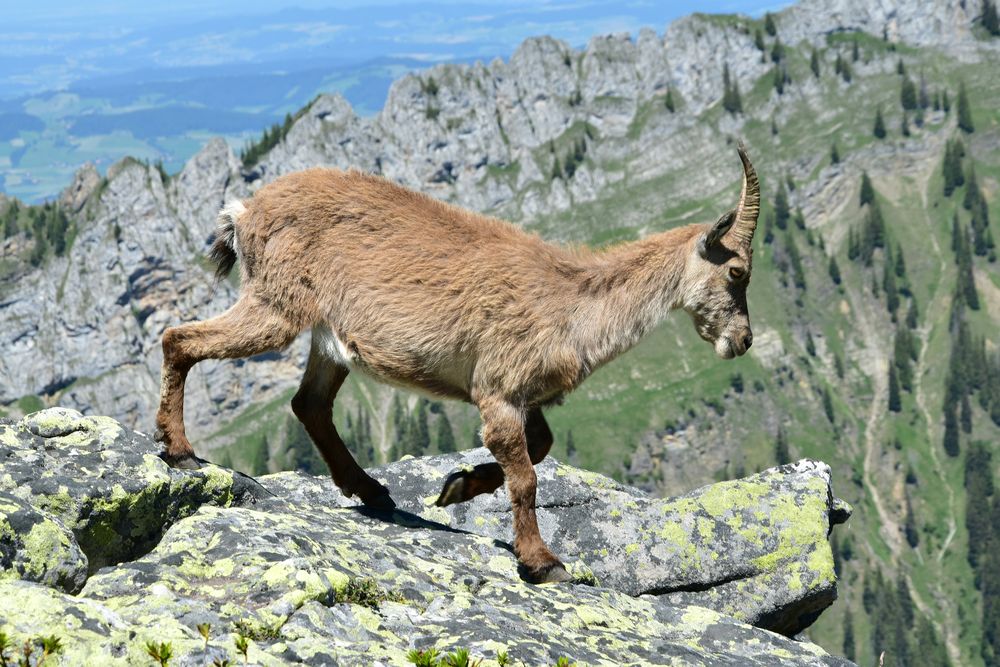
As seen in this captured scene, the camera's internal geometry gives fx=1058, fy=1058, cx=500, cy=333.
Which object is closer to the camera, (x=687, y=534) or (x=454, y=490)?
(x=454, y=490)

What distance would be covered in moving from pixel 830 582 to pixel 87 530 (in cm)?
1452

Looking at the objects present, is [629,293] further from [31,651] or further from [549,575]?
[31,651]

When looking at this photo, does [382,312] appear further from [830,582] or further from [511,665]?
[830,582]

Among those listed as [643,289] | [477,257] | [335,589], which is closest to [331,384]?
[477,257]

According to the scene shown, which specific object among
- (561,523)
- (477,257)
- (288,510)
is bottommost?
(561,523)

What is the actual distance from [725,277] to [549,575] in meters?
6.35

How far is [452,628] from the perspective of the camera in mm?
12867

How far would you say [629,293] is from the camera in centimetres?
1920

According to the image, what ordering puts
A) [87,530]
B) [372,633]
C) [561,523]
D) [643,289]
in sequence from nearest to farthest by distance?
1. [372,633]
2. [87,530]
3. [643,289]
4. [561,523]

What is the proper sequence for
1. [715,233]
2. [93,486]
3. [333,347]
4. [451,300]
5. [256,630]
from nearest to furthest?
[256,630] → [93,486] → [451,300] → [333,347] → [715,233]

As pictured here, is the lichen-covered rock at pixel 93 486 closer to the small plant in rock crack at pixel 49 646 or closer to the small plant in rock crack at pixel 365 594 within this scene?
the small plant in rock crack at pixel 49 646

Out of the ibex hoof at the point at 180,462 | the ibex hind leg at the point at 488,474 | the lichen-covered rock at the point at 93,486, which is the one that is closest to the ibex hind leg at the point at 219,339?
the ibex hoof at the point at 180,462

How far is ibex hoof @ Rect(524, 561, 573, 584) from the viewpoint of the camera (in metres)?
17.4

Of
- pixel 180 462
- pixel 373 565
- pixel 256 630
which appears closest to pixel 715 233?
pixel 373 565
